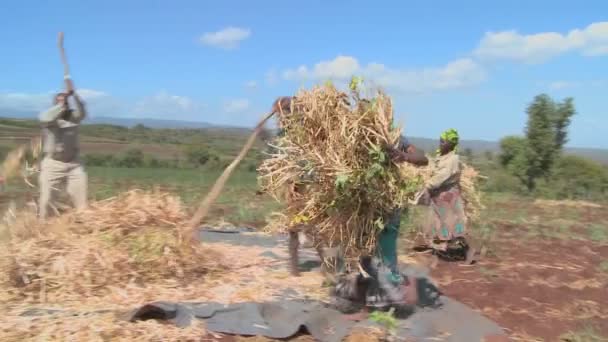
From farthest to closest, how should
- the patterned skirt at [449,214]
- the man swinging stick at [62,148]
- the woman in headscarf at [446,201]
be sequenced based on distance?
the patterned skirt at [449,214]
the woman in headscarf at [446,201]
the man swinging stick at [62,148]

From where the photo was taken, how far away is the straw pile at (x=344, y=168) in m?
4.28

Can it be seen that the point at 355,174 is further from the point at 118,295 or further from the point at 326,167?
the point at 118,295

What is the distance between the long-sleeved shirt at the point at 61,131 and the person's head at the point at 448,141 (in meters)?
3.99

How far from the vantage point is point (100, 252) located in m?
5.17

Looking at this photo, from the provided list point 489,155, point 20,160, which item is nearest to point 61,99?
point 20,160

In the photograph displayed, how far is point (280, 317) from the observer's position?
455cm

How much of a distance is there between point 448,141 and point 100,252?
13.0 ft

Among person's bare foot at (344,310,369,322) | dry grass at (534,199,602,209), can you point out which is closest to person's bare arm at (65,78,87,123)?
person's bare foot at (344,310,369,322)

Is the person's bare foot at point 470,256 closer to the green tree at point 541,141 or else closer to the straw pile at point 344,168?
the straw pile at point 344,168

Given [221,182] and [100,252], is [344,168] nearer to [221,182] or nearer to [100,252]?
[221,182]

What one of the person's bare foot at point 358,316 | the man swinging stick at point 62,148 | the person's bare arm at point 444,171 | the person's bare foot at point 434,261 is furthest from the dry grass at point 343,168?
the man swinging stick at point 62,148

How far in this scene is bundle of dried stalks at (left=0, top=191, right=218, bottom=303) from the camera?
16.0 ft

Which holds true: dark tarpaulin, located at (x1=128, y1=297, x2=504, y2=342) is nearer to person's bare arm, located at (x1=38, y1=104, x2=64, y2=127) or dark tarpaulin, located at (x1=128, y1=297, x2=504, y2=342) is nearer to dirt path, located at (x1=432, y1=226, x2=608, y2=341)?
dirt path, located at (x1=432, y1=226, x2=608, y2=341)

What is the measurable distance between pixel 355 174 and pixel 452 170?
289cm
